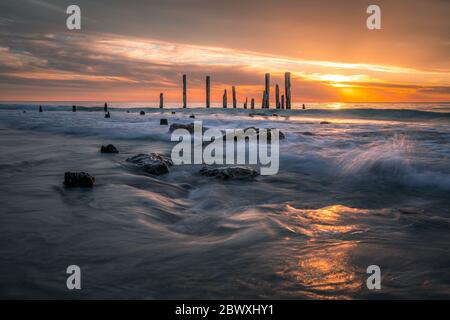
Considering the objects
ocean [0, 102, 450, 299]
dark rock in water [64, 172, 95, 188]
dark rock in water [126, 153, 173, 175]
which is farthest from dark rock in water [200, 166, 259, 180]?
dark rock in water [64, 172, 95, 188]

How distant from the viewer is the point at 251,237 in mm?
3430

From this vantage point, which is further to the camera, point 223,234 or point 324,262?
point 223,234

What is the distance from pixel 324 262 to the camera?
2.82 m

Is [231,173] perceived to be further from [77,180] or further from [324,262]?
[324,262]

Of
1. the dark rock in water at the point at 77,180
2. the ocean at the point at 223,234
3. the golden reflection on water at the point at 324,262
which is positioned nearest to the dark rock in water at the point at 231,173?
the ocean at the point at 223,234

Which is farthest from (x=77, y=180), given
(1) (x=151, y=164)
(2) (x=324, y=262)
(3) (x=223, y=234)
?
(2) (x=324, y=262)

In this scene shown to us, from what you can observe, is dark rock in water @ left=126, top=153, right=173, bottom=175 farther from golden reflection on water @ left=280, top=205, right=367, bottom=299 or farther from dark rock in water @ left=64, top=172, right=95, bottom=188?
golden reflection on water @ left=280, top=205, right=367, bottom=299

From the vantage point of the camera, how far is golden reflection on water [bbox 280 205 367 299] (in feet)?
7.93

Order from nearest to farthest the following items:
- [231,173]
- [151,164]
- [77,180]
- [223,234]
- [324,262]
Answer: [324,262] < [223,234] < [77,180] < [231,173] < [151,164]

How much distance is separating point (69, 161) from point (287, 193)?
502 cm

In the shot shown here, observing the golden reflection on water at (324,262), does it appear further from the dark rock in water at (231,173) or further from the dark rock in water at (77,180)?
the dark rock in water at (77,180)

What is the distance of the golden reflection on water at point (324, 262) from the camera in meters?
2.42
